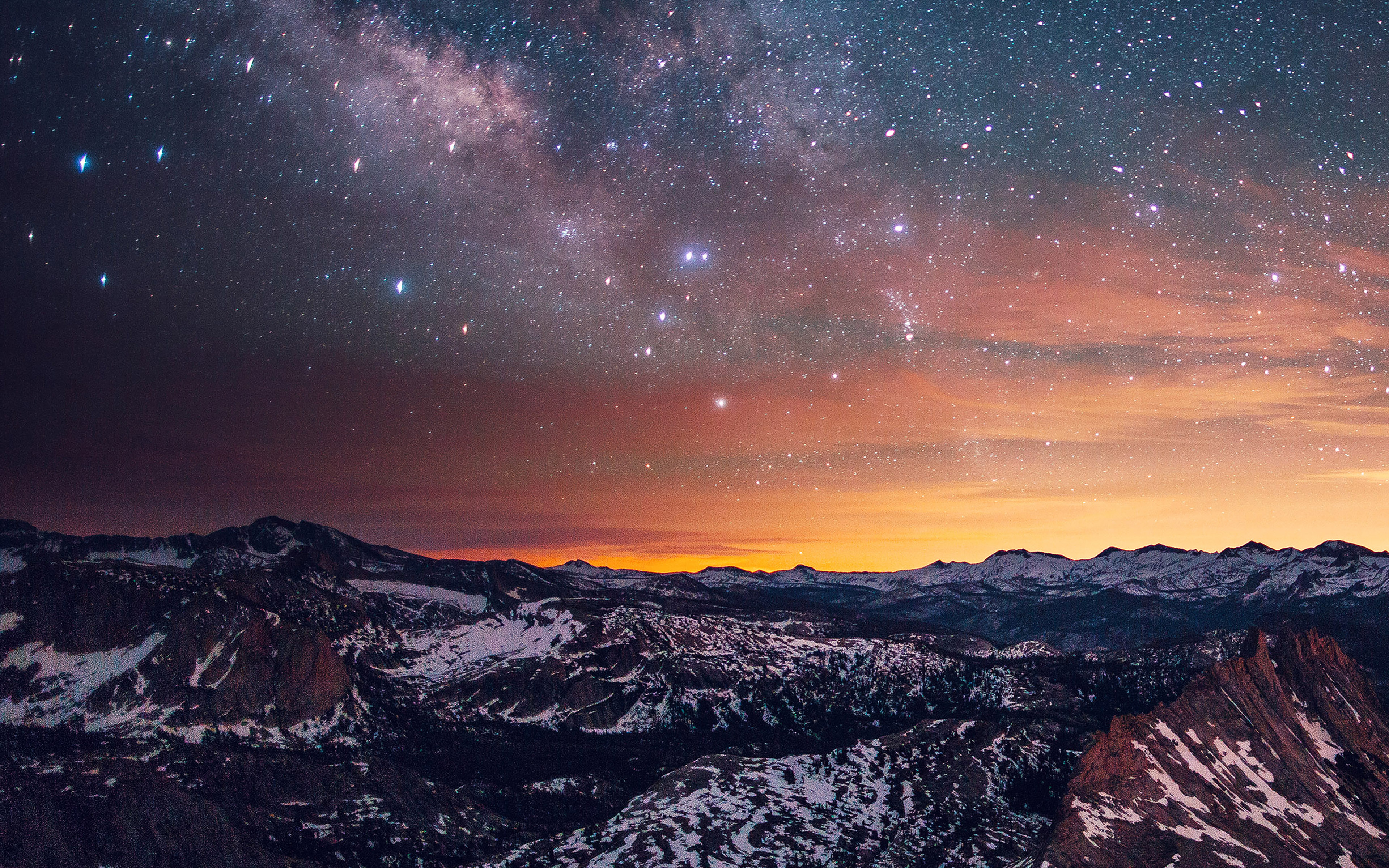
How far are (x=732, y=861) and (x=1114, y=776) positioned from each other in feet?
254

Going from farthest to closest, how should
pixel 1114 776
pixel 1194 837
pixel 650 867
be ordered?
1. pixel 650 867
2. pixel 1114 776
3. pixel 1194 837

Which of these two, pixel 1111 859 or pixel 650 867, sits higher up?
pixel 1111 859

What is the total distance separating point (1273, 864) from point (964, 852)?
2186 inches

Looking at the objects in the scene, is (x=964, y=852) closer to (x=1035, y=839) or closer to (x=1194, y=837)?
(x=1035, y=839)

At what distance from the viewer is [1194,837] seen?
164375 millimetres

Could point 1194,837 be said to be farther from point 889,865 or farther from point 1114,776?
point 889,865

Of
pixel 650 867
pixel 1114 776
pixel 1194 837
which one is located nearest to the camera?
pixel 1194 837

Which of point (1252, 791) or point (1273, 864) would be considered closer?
point (1273, 864)

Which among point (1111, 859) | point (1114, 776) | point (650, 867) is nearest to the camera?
point (1111, 859)

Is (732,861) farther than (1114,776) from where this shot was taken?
Yes

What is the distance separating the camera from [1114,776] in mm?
177250

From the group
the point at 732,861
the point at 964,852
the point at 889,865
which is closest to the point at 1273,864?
the point at 964,852

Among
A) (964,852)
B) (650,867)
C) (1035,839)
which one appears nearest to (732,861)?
(650,867)

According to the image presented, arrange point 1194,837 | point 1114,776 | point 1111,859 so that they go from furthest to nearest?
point 1114,776
point 1194,837
point 1111,859
